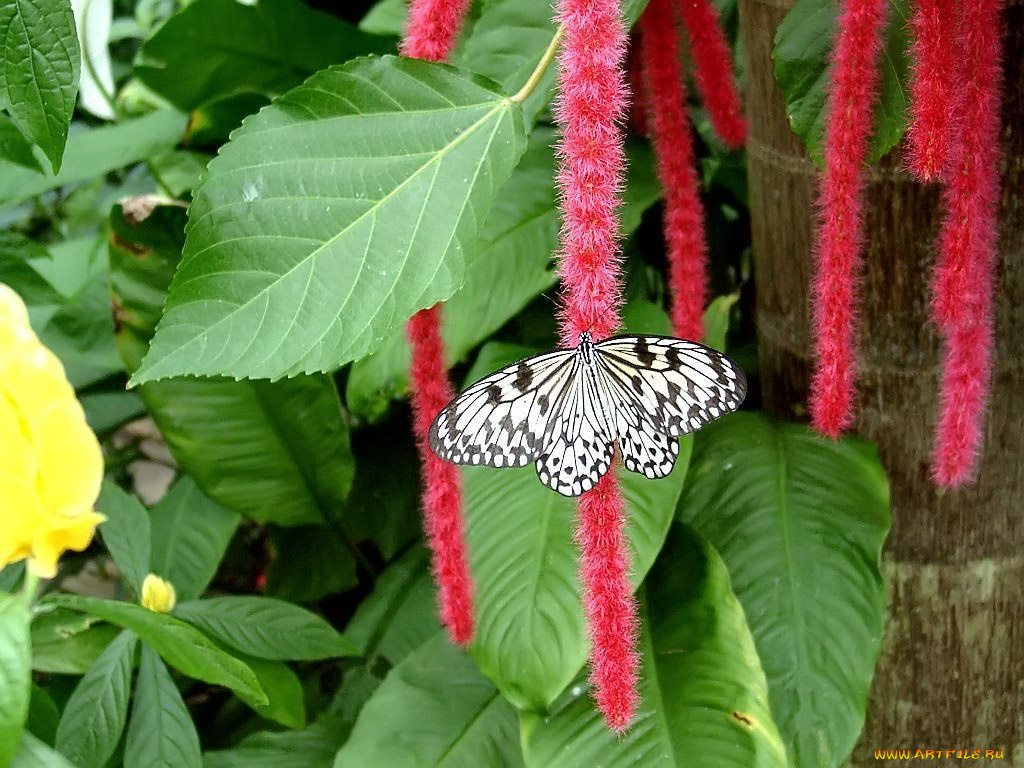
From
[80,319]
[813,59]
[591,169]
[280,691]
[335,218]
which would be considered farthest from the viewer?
[80,319]

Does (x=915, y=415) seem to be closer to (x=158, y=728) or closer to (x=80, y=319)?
(x=158, y=728)

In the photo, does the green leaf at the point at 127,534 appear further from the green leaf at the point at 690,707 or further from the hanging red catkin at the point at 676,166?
the hanging red catkin at the point at 676,166

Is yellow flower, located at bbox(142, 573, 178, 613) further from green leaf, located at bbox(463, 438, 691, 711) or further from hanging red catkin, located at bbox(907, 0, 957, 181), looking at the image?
hanging red catkin, located at bbox(907, 0, 957, 181)

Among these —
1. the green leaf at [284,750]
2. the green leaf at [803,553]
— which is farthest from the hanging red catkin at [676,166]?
the green leaf at [284,750]

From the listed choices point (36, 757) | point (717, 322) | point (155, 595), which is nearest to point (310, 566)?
point (155, 595)

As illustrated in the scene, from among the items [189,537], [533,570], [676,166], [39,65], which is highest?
[39,65]

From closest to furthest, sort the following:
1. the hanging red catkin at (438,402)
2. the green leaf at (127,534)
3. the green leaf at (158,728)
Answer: the hanging red catkin at (438,402)
the green leaf at (158,728)
the green leaf at (127,534)

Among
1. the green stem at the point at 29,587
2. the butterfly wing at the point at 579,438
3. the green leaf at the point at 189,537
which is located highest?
the butterfly wing at the point at 579,438

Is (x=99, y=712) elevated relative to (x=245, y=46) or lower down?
lower down
